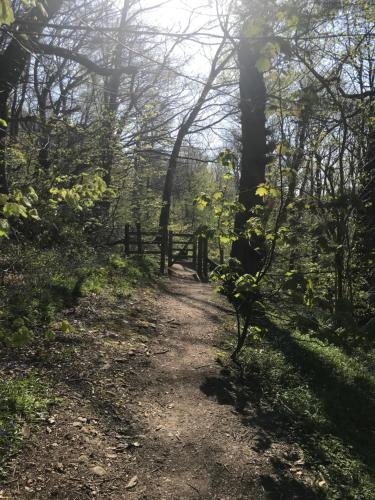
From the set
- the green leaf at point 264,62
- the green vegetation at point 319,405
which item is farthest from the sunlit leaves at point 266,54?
the green vegetation at point 319,405

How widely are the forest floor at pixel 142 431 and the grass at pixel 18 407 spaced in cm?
7

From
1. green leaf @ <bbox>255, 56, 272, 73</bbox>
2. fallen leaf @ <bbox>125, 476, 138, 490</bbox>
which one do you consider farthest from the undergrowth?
green leaf @ <bbox>255, 56, 272, 73</bbox>

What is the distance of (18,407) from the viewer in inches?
142

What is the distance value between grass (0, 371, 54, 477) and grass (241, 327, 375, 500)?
2350 mm

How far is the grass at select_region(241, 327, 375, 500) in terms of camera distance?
366cm

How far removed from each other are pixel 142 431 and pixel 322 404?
230 cm

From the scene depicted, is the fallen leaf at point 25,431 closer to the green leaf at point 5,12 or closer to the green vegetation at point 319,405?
the green vegetation at point 319,405

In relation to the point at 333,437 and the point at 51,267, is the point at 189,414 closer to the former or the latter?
the point at 333,437

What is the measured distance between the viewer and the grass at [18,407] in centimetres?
320

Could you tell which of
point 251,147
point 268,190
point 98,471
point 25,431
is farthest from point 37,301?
point 251,147

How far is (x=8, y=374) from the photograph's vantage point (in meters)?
4.21

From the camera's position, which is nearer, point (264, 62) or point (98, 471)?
point (264, 62)

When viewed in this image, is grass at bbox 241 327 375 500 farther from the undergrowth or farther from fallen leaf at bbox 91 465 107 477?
the undergrowth

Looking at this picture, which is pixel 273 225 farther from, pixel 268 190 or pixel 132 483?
pixel 132 483
